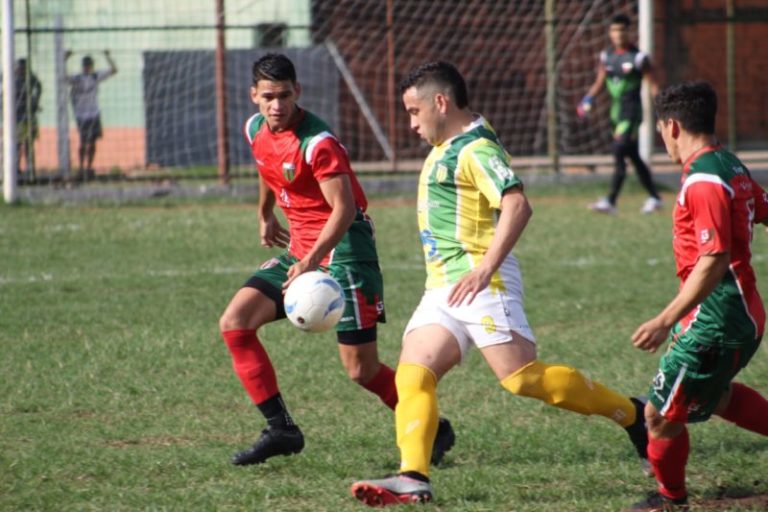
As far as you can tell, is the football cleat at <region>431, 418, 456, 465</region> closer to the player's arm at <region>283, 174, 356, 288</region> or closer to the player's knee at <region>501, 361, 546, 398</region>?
the player's knee at <region>501, 361, 546, 398</region>

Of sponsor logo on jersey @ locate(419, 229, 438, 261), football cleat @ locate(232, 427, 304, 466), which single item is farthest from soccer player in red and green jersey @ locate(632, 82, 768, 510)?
football cleat @ locate(232, 427, 304, 466)

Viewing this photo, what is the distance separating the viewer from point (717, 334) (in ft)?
15.3

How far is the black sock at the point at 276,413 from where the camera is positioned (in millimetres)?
5680

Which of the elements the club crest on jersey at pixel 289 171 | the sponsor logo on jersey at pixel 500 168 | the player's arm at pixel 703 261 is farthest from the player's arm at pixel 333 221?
the player's arm at pixel 703 261

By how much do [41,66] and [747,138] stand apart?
1478cm

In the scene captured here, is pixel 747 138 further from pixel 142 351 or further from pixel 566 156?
pixel 142 351

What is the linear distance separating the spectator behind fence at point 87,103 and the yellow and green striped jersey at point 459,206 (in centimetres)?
1413

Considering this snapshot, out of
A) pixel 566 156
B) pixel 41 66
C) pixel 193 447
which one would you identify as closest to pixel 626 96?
pixel 566 156

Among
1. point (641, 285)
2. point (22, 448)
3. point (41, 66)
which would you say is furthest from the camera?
point (41, 66)

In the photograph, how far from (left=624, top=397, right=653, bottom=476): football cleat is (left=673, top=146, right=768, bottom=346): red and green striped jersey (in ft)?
2.51

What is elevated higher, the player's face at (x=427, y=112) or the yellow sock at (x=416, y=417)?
the player's face at (x=427, y=112)

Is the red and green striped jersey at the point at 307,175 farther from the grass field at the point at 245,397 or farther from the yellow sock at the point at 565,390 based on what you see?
A: the yellow sock at the point at 565,390

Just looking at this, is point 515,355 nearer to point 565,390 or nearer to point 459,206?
point 565,390

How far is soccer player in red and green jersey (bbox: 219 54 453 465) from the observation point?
566 centimetres
